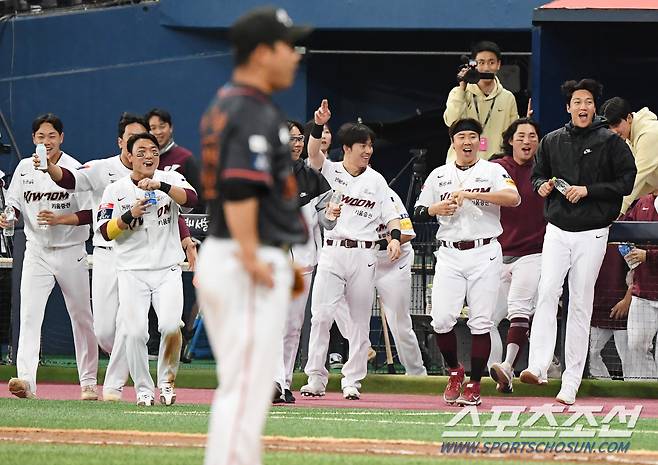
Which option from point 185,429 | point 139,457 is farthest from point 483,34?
point 139,457

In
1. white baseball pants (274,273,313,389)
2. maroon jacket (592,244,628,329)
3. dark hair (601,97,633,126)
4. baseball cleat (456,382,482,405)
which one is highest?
dark hair (601,97,633,126)

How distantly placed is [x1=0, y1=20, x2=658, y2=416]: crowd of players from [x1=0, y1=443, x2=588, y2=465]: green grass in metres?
3.14

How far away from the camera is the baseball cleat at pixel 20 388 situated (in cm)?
1165

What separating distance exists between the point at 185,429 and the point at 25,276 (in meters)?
3.81

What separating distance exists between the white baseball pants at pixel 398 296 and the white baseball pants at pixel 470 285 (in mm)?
1198

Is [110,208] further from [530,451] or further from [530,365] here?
[530,451]

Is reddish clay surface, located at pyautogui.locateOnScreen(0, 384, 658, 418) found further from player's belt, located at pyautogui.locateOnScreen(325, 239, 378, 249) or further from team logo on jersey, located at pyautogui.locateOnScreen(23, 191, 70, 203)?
team logo on jersey, located at pyautogui.locateOnScreen(23, 191, 70, 203)

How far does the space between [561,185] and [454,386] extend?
72.3 inches

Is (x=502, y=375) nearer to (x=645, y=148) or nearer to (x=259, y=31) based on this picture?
(x=645, y=148)

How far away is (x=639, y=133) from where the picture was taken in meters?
12.3

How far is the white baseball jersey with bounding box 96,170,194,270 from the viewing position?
36.1ft

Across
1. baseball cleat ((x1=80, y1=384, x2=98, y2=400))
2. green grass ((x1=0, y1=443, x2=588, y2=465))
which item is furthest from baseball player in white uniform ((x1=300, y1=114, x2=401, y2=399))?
green grass ((x1=0, y1=443, x2=588, y2=465))

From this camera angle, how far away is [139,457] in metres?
7.34

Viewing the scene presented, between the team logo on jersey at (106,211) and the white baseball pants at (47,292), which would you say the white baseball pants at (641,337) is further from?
the white baseball pants at (47,292)
